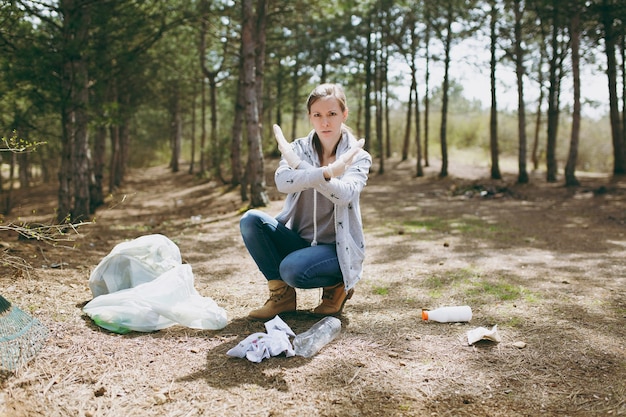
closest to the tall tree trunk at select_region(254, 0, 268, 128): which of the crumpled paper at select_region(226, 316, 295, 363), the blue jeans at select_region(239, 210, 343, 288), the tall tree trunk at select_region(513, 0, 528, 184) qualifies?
the tall tree trunk at select_region(513, 0, 528, 184)

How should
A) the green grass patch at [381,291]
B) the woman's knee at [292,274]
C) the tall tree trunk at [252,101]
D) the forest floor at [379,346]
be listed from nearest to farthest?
the forest floor at [379,346] → the woman's knee at [292,274] → the green grass patch at [381,291] → the tall tree trunk at [252,101]

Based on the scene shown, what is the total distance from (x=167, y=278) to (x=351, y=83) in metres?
19.8

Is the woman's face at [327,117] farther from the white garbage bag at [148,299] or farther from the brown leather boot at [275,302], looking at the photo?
the white garbage bag at [148,299]

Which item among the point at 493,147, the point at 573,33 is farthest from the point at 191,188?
the point at 573,33

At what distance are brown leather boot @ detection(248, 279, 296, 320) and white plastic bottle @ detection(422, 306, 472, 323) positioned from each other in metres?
0.98

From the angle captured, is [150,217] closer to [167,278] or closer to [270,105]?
[167,278]

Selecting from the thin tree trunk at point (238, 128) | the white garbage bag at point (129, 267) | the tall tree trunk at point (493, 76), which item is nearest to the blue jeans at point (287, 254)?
the white garbage bag at point (129, 267)

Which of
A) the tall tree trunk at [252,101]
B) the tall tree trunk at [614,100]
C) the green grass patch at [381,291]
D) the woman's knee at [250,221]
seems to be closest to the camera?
the woman's knee at [250,221]

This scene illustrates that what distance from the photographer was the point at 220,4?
46.7 feet

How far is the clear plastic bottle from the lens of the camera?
291 centimetres

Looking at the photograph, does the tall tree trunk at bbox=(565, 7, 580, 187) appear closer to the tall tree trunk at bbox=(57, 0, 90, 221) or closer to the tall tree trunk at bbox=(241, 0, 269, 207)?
the tall tree trunk at bbox=(241, 0, 269, 207)

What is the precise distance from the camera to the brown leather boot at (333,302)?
3512 millimetres

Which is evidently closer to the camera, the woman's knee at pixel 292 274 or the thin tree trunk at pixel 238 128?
the woman's knee at pixel 292 274

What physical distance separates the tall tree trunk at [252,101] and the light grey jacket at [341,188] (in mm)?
6888
